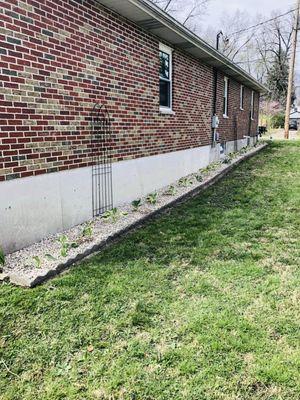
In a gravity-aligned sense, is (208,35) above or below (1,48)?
above

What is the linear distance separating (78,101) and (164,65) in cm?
349

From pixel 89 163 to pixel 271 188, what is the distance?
4.41m

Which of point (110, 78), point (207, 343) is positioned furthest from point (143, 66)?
point (207, 343)

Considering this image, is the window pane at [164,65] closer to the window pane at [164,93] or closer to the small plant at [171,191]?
the window pane at [164,93]

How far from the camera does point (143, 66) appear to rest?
258 inches

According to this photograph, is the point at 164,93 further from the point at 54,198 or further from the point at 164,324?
the point at 164,324

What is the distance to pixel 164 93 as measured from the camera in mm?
7781

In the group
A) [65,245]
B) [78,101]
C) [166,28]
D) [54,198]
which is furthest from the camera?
[166,28]

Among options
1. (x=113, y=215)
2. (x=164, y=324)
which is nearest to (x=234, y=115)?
(x=113, y=215)

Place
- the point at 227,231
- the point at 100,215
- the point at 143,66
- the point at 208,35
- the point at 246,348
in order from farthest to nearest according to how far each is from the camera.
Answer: the point at 208,35
the point at 143,66
the point at 100,215
the point at 227,231
the point at 246,348

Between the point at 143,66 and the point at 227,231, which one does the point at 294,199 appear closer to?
the point at 227,231

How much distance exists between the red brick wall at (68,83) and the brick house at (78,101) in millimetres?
13

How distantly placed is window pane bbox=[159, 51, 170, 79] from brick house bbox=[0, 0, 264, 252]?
22 mm

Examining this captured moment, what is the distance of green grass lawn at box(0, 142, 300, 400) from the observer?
7.14ft
